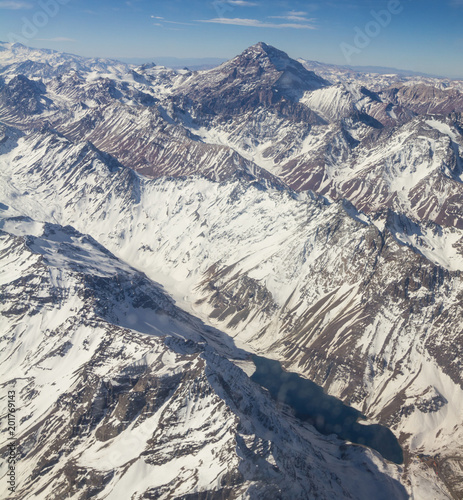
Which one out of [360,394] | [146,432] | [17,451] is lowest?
[360,394]

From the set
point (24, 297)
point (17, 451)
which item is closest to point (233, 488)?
point (17, 451)

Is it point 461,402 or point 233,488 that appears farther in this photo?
point 461,402

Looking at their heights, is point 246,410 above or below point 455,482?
above

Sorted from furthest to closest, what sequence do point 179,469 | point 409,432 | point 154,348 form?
point 409,432, point 154,348, point 179,469

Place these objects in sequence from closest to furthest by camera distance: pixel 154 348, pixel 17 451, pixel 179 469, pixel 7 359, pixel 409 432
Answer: pixel 179 469
pixel 17 451
pixel 154 348
pixel 7 359
pixel 409 432

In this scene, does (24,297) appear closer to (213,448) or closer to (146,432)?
(146,432)

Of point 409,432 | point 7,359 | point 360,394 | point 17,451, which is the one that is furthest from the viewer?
point 360,394

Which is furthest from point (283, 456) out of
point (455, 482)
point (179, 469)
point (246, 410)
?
point (455, 482)

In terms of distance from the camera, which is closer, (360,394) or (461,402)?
(461,402)

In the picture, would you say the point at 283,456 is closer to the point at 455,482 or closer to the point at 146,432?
the point at 146,432
